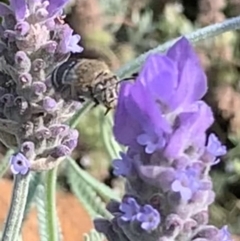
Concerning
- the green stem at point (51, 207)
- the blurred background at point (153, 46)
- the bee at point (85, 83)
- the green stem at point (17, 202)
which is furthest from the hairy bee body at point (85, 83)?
the blurred background at point (153, 46)

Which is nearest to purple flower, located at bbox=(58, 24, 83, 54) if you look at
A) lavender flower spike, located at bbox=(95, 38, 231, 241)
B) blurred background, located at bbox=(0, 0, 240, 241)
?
lavender flower spike, located at bbox=(95, 38, 231, 241)

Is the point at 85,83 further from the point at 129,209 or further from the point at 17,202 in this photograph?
the point at 129,209

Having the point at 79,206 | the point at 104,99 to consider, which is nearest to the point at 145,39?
the point at 79,206

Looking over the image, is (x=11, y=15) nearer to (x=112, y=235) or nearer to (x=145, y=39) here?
(x=112, y=235)

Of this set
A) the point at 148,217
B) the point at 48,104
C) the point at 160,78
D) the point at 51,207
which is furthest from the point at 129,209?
the point at 51,207

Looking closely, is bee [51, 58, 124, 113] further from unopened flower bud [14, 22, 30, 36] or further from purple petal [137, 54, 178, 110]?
purple petal [137, 54, 178, 110]

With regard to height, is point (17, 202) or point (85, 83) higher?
point (85, 83)

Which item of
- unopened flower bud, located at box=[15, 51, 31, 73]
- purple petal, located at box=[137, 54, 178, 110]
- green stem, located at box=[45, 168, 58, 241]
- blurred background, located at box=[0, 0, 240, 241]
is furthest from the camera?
blurred background, located at box=[0, 0, 240, 241]
